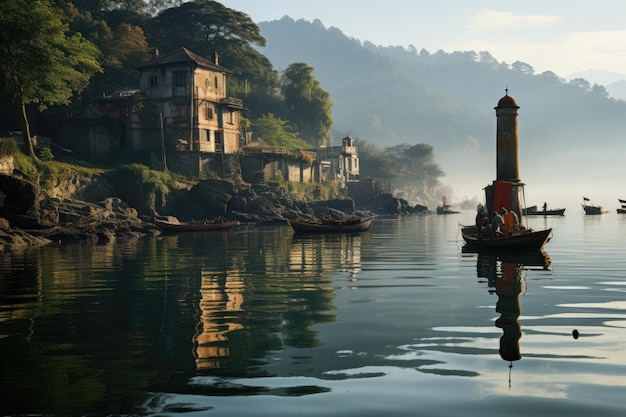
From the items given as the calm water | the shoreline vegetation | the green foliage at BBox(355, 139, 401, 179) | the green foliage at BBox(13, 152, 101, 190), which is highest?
the green foliage at BBox(355, 139, 401, 179)

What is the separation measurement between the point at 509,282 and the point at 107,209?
41.2m

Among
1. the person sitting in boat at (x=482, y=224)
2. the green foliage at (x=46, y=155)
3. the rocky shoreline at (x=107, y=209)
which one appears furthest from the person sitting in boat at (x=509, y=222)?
the green foliage at (x=46, y=155)

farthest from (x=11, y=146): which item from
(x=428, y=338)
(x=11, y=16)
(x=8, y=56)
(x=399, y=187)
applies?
(x=399, y=187)

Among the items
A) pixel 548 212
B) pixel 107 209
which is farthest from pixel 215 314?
pixel 548 212

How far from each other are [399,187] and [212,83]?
95340 mm

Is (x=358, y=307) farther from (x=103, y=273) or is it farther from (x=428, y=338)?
(x=103, y=273)

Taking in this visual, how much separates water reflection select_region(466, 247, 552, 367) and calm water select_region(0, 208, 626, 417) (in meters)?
0.07

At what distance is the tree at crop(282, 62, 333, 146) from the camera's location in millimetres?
111000

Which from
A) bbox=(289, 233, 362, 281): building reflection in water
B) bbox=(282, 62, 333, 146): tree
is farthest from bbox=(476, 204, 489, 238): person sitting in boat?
bbox=(282, 62, 333, 146): tree

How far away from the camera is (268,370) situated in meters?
10.7

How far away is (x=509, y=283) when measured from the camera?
21188 mm

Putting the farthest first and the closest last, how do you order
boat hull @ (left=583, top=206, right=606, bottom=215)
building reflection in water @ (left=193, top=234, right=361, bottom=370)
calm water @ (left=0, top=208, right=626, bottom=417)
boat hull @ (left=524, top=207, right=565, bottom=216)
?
boat hull @ (left=583, top=206, right=606, bottom=215)
boat hull @ (left=524, top=207, right=565, bottom=216)
building reflection in water @ (left=193, top=234, right=361, bottom=370)
calm water @ (left=0, top=208, right=626, bottom=417)

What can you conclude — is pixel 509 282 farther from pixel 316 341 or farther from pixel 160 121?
pixel 160 121

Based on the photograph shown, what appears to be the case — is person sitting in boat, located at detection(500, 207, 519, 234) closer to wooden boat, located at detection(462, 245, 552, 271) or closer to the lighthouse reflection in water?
wooden boat, located at detection(462, 245, 552, 271)
